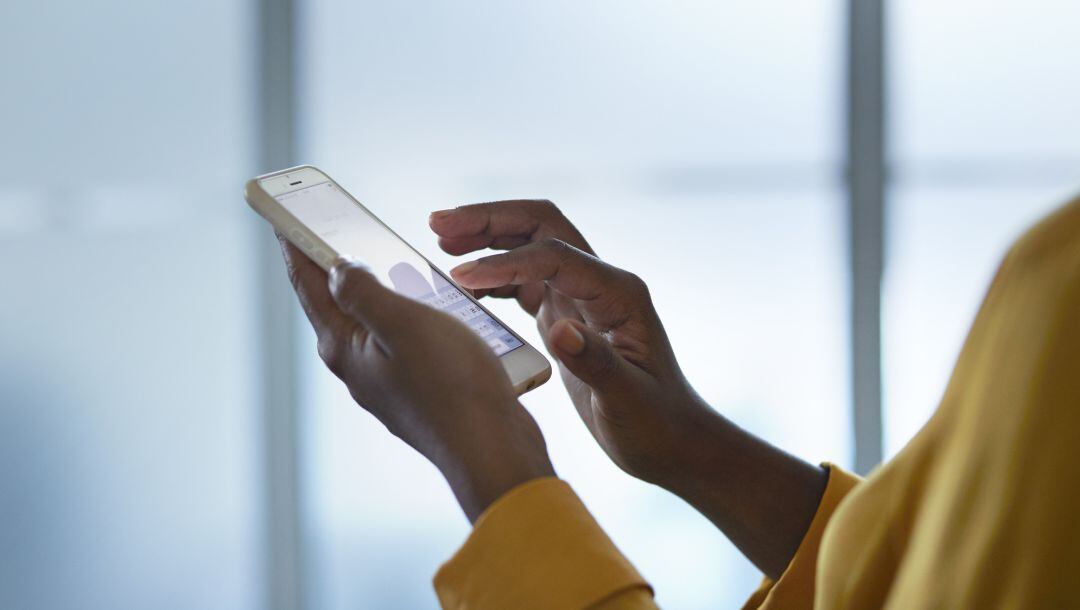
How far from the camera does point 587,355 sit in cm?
55

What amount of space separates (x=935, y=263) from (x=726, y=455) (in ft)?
4.01

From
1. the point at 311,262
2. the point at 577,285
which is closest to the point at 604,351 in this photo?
the point at 577,285

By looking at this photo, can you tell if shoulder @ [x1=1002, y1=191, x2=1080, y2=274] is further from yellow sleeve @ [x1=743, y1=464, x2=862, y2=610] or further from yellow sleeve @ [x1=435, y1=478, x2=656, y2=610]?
yellow sleeve @ [x1=743, y1=464, x2=862, y2=610]

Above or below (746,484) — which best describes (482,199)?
above

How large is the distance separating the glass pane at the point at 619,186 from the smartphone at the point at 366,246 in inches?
34.2

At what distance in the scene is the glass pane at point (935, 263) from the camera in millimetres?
1664

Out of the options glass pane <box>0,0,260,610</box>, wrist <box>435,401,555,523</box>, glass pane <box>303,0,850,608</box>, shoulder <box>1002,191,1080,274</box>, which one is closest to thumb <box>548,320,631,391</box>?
wrist <box>435,401,555,523</box>

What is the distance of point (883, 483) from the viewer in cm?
32

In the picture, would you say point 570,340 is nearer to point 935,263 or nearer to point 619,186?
point 619,186

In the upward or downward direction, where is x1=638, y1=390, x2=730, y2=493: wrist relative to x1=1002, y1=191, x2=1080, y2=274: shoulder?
downward

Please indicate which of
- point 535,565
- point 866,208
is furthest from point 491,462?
point 866,208

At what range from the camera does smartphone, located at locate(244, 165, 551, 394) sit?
651mm

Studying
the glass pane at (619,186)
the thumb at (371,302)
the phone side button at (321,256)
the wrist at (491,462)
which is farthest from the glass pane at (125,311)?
the wrist at (491,462)

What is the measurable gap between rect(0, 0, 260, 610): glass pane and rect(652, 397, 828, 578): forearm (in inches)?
45.3
